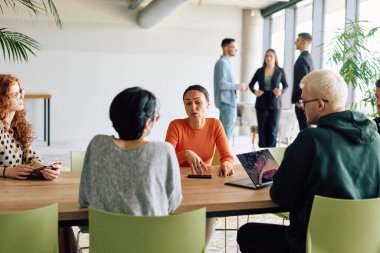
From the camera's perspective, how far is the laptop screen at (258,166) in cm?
218

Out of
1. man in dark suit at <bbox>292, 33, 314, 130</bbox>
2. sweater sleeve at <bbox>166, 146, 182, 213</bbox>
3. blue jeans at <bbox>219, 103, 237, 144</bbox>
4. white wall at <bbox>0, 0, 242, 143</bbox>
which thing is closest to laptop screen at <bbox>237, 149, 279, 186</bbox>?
sweater sleeve at <bbox>166, 146, 182, 213</bbox>

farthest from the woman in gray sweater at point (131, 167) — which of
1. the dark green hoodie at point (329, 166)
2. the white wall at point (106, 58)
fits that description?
the white wall at point (106, 58)

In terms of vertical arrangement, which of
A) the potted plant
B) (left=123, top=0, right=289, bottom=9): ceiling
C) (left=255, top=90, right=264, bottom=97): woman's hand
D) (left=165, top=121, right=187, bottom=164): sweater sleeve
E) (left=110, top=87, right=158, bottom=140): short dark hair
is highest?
(left=123, top=0, right=289, bottom=9): ceiling

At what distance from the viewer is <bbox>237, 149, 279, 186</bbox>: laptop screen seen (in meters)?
2.18

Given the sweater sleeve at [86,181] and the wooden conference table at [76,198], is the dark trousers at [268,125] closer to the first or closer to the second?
the wooden conference table at [76,198]

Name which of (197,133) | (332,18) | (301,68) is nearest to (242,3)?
(332,18)

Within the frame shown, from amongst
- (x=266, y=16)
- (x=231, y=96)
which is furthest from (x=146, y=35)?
(x=231, y=96)

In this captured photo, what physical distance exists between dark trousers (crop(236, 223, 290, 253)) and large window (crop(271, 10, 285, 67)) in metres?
7.75

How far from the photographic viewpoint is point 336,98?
196 cm

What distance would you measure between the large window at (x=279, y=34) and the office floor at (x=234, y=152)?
190 cm

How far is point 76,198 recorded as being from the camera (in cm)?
193

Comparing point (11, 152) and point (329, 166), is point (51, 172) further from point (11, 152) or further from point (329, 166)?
point (329, 166)

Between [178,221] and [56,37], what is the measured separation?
869 cm

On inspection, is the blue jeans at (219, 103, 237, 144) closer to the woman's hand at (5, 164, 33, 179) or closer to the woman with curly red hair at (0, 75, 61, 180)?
the woman with curly red hair at (0, 75, 61, 180)
